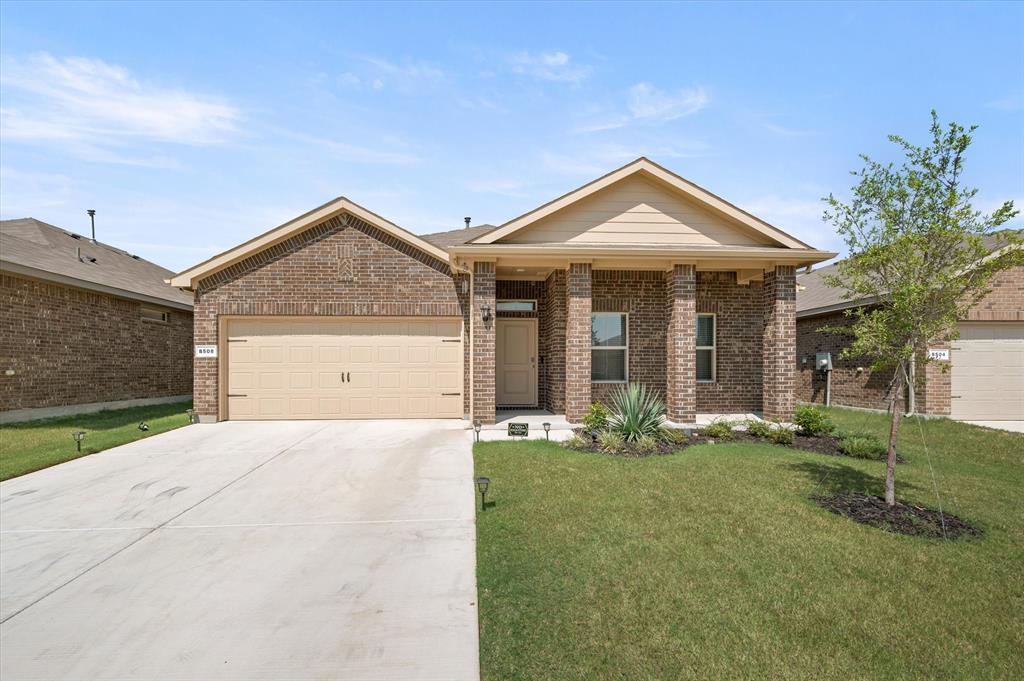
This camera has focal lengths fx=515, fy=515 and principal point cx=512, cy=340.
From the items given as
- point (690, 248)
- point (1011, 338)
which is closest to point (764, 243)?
point (690, 248)

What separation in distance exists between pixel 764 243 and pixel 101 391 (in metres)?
17.0

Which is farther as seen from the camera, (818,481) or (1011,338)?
(1011,338)

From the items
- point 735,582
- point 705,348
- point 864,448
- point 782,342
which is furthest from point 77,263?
point 864,448

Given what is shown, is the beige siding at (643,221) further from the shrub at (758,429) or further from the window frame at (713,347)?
the shrub at (758,429)

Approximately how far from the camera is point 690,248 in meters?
10.5

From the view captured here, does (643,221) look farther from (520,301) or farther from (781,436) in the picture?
(781,436)

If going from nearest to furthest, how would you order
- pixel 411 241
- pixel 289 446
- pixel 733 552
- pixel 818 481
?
pixel 733 552 → pixel 818 481 → pixel 289 446 → pixel 411 241

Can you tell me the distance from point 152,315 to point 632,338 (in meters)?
14.5

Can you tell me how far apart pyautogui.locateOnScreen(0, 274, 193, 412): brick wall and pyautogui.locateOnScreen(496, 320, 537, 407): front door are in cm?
1075

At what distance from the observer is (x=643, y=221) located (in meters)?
11.0

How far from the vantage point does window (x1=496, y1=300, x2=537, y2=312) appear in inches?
518

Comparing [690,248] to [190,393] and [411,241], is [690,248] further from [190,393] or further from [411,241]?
[190,393]

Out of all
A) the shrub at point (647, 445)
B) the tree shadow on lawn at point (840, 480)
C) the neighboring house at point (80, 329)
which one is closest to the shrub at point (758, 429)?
the tree shadow on lawn at point (840, 480)

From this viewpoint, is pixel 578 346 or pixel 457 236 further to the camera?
pixel 457 236
